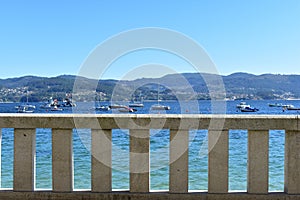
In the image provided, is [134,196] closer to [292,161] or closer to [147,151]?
[147,151]

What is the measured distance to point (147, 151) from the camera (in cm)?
359

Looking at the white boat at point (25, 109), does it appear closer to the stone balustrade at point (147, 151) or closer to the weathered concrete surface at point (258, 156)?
the stone balustrade at point (147, 151)

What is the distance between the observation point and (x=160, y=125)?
3.46 meters

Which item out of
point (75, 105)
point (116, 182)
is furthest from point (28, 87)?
point (75, 105)

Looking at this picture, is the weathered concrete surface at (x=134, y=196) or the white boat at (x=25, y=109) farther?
the white boat at (x=25, y=109)

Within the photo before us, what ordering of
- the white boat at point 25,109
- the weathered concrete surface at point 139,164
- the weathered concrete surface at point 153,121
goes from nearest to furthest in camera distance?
the weathered concrete surface at point 153,121, the weathered concrete surface at point 139,164, the white boat at point 25,109

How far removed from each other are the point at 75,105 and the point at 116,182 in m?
6.74

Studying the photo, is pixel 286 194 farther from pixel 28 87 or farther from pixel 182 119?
pixel 28 87

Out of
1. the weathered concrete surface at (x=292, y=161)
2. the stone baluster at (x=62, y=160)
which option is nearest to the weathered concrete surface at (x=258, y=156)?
the weathered concrete surface at (x=292, y=161)

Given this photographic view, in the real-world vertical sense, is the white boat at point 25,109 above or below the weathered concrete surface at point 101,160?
below

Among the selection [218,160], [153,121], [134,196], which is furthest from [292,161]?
[134,196]

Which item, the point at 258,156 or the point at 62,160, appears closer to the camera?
the point at 258,156

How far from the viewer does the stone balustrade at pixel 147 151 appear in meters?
3.48

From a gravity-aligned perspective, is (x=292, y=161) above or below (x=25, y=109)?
above
